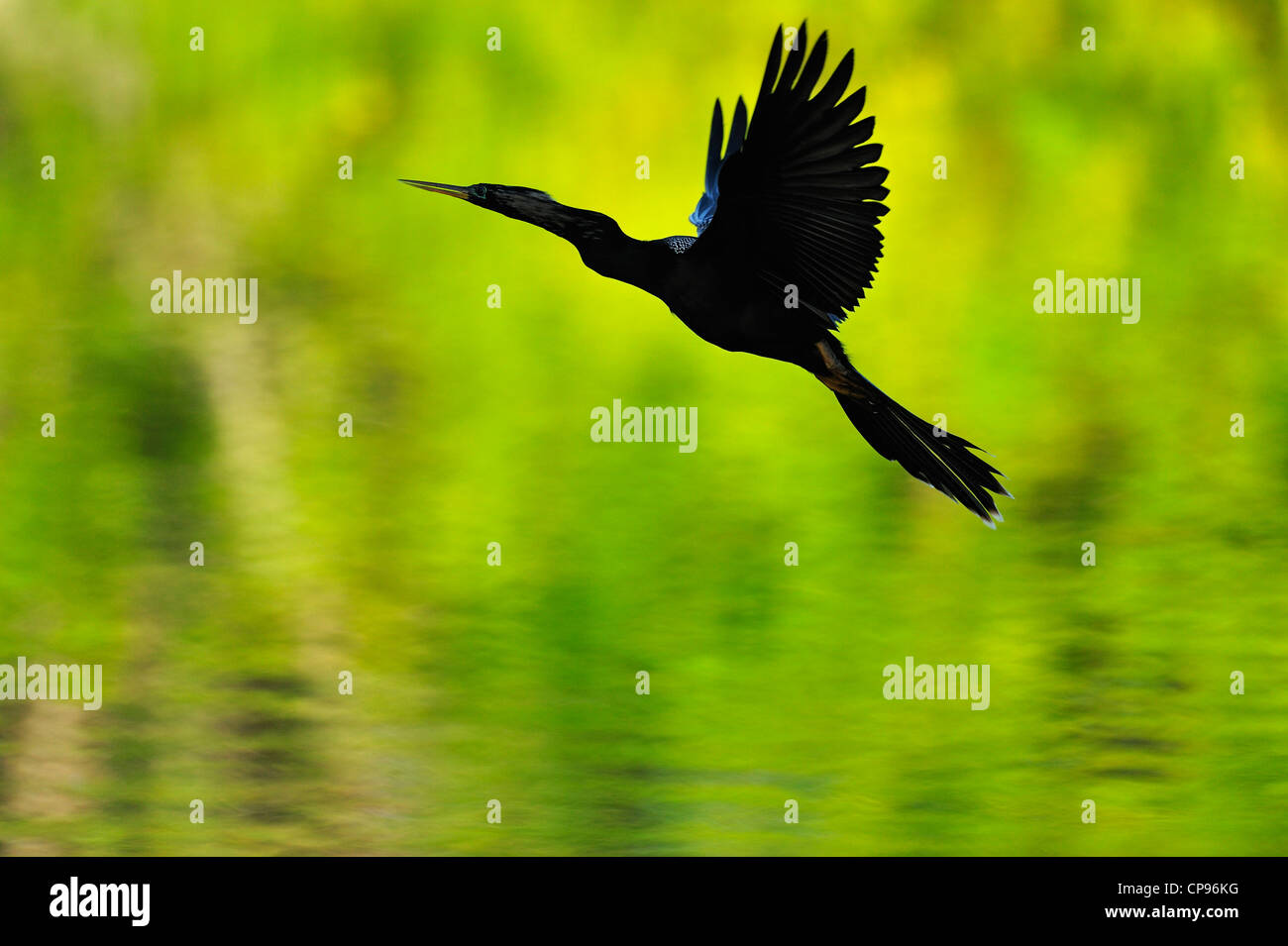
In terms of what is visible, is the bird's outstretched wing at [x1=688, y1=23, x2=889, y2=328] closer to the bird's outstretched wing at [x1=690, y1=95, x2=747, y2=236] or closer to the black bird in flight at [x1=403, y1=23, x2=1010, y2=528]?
the black bird in flight at [x1=403, y1=23, x2=1010, y2=528]

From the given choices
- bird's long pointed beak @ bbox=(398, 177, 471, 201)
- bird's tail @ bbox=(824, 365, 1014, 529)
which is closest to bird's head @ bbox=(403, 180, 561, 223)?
bird's long pointed beak @ bbox=(398, 177, 471, 201)

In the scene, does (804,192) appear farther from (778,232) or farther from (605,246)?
(605,246)

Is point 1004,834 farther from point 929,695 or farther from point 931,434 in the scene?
point 931,434

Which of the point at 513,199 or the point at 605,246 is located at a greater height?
the point at 513,199

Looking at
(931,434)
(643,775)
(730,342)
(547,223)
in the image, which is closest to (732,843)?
(643,775)

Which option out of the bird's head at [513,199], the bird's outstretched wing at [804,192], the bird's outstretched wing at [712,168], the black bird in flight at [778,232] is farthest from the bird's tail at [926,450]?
the bird's head at [513,199]

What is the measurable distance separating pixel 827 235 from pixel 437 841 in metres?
2.74

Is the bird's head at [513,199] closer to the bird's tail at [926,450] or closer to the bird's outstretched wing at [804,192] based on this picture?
the bird's outstretched wing at [804,192]

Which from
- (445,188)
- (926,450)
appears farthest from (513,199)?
(926,450)

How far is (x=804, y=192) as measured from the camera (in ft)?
11.6

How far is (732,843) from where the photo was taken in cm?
509

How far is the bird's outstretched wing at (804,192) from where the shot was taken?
3.37 m

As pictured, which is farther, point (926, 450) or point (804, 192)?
point (926, 450)

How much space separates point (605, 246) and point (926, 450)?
3.59ft
